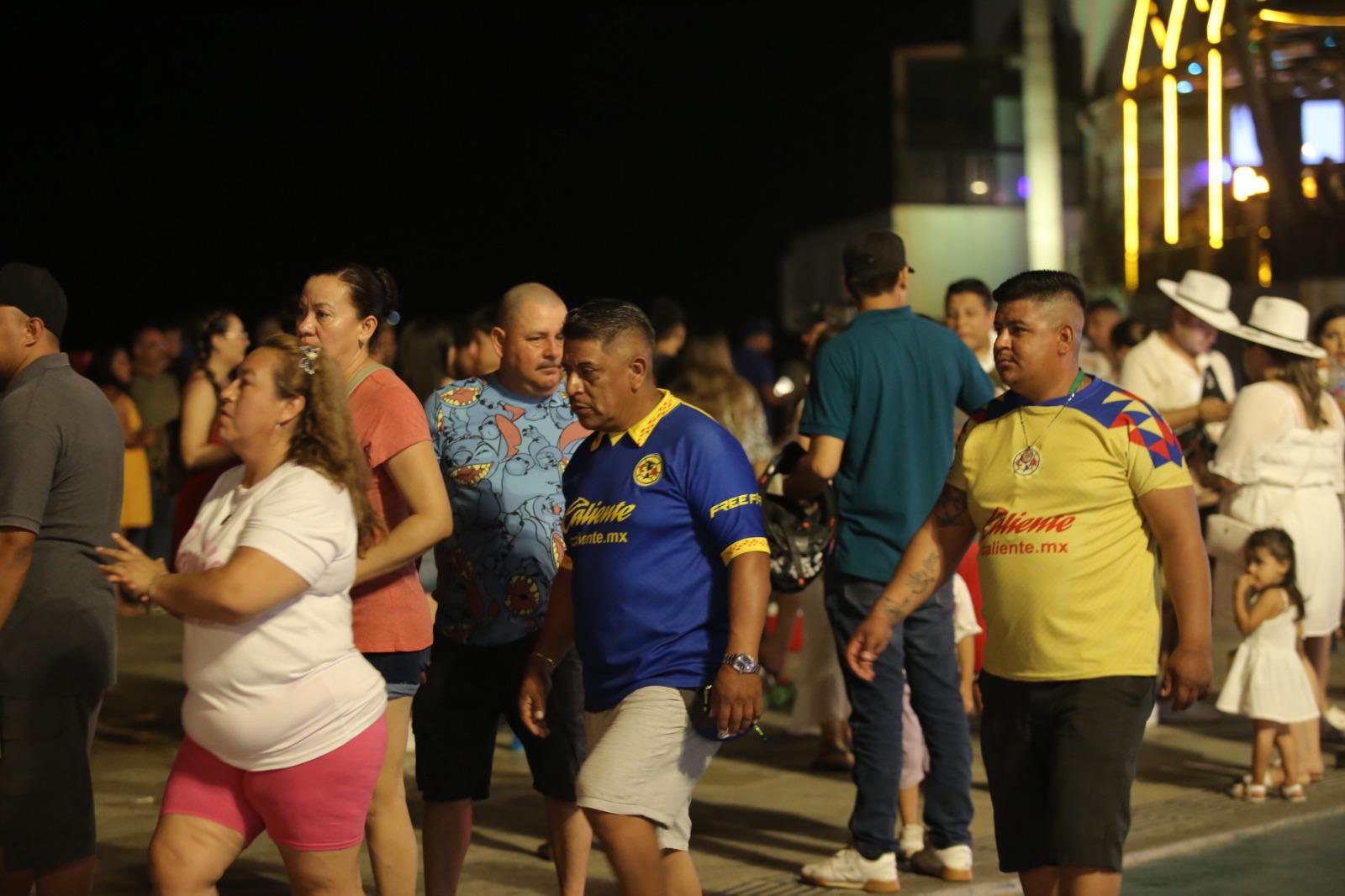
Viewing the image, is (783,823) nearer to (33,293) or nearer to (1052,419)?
(1052,419)

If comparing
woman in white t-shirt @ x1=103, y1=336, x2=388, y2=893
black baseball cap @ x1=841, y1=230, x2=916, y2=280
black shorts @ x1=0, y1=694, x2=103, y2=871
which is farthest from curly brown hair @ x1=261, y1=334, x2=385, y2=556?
black baseball cap @ x1=841, y1=230, x2=916, y2=280

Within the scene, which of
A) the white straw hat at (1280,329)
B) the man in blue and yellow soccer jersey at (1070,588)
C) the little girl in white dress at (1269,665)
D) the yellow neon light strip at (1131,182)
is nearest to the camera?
the man in blue and yellow soccer jersey at (1070,588)

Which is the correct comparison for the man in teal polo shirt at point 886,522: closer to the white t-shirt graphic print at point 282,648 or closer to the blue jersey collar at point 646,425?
the blue jersey collar at point 646,425

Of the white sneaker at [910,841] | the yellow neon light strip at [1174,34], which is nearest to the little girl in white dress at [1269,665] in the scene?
the white sneaker at [910,841]

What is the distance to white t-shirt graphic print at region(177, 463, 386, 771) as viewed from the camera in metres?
3.89

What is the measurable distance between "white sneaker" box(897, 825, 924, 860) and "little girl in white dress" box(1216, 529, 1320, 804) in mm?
1936

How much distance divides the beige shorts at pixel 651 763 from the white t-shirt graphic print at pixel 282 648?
647 millimetres

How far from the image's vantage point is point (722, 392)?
31.2ft

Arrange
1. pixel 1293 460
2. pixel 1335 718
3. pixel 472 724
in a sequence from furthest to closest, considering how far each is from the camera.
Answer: pixel 1335 718 < pixel 1293 460 < pixel 472 724

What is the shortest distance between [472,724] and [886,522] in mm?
1683

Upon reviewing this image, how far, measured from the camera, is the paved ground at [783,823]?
20.6 ft

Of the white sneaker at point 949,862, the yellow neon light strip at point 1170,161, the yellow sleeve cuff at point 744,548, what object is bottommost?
the white sneaker at point 949,862

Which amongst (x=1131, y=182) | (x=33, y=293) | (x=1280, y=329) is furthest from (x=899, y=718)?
(x=1131, y=182)

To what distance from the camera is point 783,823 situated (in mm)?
7191
